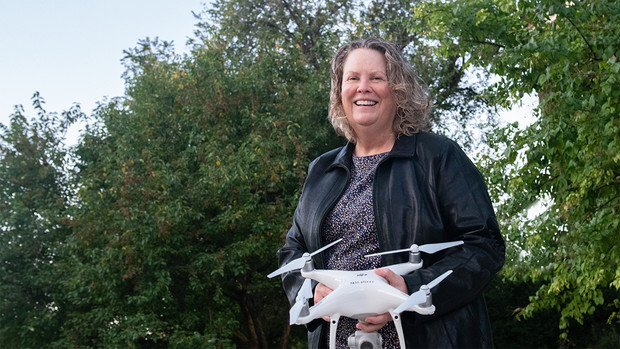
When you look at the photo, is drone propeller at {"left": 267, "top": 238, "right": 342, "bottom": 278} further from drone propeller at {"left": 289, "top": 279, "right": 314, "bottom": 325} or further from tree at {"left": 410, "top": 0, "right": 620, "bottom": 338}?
tree at {"left": 410, "top": 0, "right": 620, "bottom": 338}

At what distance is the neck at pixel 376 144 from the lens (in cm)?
225

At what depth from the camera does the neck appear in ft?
7.39

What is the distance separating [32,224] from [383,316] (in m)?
12.4

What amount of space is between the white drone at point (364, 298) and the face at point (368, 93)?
45 centimetres

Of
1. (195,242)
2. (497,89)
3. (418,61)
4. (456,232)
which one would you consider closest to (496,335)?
(418,61)

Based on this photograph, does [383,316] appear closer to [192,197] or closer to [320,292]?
[320,292]

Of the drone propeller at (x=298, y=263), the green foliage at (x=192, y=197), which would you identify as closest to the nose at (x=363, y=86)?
the drone propeller at (x=298, y=263)

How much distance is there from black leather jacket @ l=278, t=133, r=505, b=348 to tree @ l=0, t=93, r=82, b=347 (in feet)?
36.4

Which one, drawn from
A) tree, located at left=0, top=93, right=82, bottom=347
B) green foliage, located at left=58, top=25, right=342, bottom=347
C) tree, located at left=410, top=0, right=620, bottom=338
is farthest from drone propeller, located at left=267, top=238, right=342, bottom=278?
tree, located at left=0, top=93, right=82, bottom=347

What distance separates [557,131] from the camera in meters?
6.70

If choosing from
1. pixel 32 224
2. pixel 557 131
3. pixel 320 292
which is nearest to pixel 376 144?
pixel 320 292

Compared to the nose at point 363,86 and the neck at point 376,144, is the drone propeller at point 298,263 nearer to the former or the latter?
the neck at point 376,144

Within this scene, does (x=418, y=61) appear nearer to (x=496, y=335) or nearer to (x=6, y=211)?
(x=496, y=335)

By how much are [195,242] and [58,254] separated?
276 centimetres
